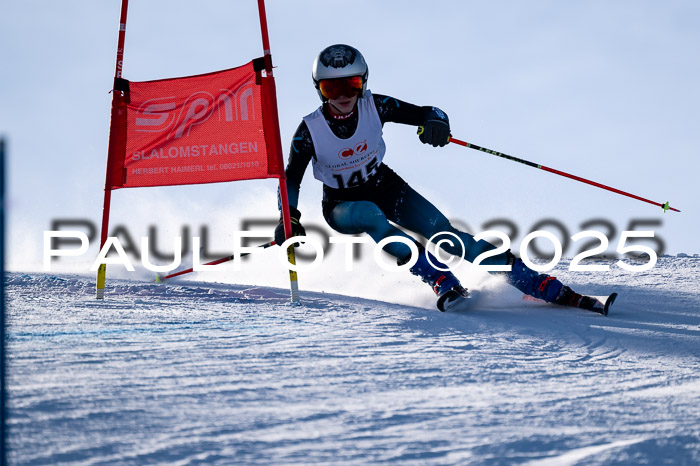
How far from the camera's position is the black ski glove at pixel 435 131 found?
15.2ft

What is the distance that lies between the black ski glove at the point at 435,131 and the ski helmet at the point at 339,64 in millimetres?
451

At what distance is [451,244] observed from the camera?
4660 mm

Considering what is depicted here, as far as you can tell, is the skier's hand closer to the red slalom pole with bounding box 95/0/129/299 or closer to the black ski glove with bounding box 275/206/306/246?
the black ski glove with bounding box 275/206/306/246

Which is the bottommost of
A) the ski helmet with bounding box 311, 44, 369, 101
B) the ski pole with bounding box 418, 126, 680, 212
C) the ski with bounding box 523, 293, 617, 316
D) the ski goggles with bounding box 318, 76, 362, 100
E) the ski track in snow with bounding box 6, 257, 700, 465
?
the ski track in snow with bounding box 6, 257, 700, 465

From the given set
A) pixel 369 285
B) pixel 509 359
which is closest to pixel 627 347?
pixel 509 359

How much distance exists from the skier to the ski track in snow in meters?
0.44

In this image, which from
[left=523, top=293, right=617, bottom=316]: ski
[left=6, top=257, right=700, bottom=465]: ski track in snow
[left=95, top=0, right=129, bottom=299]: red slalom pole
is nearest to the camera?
[left=6, top=257, right=700, bottom=465]: ski track in snow

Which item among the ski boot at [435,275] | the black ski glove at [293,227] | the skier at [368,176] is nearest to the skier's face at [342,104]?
the skier at [368,176]

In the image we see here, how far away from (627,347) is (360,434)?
180 cm

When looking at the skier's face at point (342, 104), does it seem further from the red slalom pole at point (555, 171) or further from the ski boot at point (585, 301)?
the ski boot at point (585, 301)

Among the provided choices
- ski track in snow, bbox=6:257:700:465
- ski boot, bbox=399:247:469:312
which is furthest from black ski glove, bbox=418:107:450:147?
ski track in snow, bbox=6:257:700:465

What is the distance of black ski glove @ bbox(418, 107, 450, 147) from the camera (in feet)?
15.2

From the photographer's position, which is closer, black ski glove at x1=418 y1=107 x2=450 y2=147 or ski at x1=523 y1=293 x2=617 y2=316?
ski at x1=523 y1=293 x2=617 y2=316

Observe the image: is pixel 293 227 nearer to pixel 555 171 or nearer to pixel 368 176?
pixel 368 176
